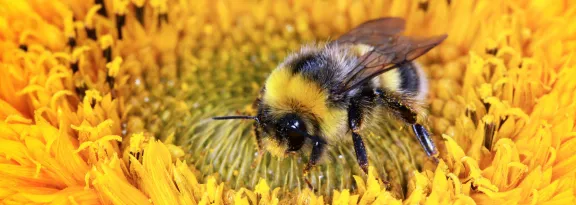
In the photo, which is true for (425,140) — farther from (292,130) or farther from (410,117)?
(292,130)

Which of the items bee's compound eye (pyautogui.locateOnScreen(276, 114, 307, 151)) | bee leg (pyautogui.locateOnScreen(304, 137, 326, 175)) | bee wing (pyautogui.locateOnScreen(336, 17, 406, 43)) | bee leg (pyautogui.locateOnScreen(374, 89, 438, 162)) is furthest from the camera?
bee wing (pyautogui.locateOnScreen(336, 17, 406, 43))

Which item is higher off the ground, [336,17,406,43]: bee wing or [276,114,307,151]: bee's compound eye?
[336,17,406,43]: bee wing

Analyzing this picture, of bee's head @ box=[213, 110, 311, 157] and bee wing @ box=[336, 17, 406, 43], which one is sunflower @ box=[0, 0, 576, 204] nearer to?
bee's head @ box=[213, 110, 311, 157]

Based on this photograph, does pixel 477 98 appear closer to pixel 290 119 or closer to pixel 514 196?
pixel 514 196

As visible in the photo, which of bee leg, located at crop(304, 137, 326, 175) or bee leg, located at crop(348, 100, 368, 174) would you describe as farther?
bee leg, located at crop(348, 100, 368, 174)

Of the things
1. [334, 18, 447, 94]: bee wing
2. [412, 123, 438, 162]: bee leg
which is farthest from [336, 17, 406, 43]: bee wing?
[412, 123, 438, 162]: bee leg

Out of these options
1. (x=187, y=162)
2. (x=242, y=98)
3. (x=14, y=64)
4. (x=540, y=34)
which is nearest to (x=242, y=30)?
(x=242, y=98)

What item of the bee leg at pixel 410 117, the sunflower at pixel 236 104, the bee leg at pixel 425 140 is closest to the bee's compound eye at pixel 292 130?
the sunflower at pixel 236 104
